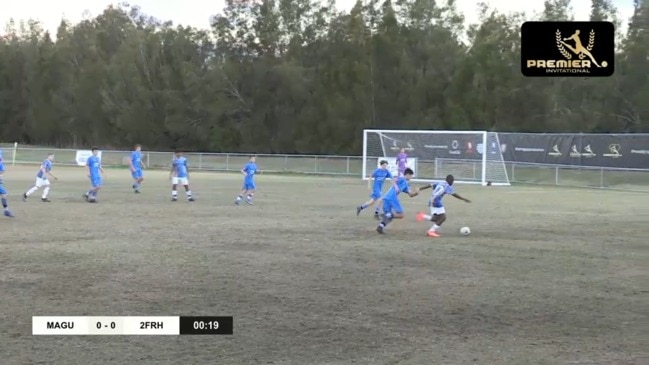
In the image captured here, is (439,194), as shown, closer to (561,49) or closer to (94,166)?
(561,49)

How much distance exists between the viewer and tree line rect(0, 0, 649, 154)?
54.4m

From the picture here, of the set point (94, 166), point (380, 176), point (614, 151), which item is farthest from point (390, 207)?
point (614, 151)

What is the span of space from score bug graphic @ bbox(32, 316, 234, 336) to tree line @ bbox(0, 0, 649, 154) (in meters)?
48.7

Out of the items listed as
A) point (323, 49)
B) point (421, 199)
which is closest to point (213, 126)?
point (323, 49)

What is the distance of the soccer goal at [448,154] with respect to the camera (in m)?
38.8

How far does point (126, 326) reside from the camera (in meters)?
7.28

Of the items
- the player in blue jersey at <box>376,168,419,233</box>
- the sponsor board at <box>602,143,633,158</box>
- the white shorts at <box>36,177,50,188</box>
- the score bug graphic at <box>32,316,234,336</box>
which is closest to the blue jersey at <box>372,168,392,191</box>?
the player in blue jersey at <box>376,168,419,233</box>

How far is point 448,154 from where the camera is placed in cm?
4134

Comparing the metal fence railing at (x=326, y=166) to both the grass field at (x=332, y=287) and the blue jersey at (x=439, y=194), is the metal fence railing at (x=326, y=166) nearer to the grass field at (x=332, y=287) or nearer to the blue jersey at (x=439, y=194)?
the grass field at (x=332, y=287)

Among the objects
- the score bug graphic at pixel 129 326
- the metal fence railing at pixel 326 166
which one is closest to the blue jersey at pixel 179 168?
the score bug graphic at pixel 129 326

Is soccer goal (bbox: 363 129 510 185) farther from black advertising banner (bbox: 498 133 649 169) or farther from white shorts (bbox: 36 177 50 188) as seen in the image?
white shorts (bbox: 36 177 50 188)

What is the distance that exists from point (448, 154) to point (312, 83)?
29.2 meters

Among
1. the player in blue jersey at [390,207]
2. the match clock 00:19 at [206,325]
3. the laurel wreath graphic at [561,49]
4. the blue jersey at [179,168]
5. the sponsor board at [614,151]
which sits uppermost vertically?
the laurel wreath graphic at [561,49]

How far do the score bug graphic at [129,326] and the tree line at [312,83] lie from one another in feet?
160
